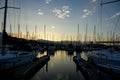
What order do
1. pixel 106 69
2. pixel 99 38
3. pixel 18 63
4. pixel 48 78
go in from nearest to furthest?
pixel 106 69 → pixel 48 78 → pixel 18 63 → pixel 99 38

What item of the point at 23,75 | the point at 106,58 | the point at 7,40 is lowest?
the point at 23,75

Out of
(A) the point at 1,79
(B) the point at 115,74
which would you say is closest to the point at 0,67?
(A) the point at 1,79

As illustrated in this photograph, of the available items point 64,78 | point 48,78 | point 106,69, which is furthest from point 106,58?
point 48,78

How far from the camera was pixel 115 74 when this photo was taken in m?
15.3

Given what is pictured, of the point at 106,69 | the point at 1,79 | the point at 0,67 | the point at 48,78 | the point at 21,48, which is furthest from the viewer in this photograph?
the point at 21,48

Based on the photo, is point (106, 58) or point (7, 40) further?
point (106, 58)

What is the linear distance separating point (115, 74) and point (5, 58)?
40.7ft

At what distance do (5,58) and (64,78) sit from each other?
25.5ft

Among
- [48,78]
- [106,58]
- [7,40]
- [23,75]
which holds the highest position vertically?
[7,40]

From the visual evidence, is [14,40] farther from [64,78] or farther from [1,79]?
[64,78]

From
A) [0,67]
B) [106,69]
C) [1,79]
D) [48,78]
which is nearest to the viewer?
[1,79]

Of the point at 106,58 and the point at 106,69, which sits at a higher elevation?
the point at 106,58

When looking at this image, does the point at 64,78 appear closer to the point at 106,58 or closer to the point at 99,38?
the point at 106,58

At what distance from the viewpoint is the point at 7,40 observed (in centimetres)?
1670
